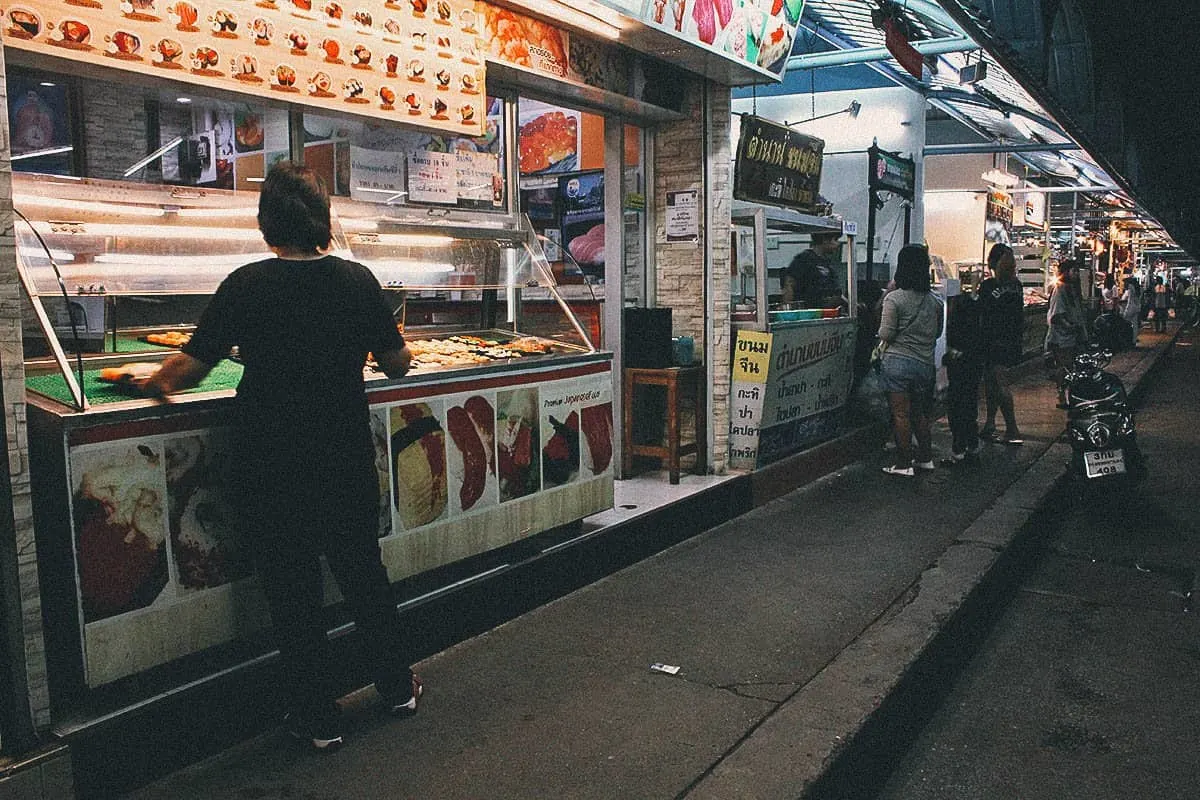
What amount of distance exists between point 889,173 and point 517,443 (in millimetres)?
7205

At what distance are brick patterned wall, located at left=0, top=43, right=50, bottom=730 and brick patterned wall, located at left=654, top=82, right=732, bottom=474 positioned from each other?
5.11m

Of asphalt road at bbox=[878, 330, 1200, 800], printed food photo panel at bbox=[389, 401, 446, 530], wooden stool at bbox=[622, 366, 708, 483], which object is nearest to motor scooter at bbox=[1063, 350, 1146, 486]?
asphalt road at bbox=[878, 330, 1200, 800]

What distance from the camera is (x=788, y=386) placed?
8016 mm

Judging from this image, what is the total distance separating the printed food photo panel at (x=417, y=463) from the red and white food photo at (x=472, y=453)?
0.07 meters

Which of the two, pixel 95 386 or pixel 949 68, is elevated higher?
pixel 949 68

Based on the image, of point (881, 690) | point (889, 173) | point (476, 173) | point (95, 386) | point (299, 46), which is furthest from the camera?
point (889, 173)

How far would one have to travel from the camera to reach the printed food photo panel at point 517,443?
16.2 feet

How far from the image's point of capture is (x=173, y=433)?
11.2 ft

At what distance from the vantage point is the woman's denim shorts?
841 cm

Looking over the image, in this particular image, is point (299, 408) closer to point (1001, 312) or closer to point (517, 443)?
point (517, 443)

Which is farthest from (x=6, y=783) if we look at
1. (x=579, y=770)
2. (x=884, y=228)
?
(x=884, y=228)

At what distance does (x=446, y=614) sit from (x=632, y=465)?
304cm

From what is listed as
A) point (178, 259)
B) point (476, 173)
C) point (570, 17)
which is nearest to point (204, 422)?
point (178, 259)

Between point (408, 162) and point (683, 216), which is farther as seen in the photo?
point (683, 216)
